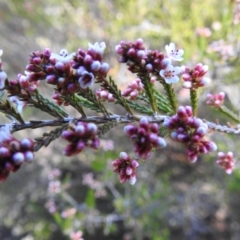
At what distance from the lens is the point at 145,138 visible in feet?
3.11

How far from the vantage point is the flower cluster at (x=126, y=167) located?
116 centimetres

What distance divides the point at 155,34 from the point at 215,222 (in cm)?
345

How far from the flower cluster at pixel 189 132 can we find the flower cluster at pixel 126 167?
19cm

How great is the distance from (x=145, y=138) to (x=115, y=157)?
3.45m

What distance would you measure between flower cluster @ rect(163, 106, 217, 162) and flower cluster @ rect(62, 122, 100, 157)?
A: 253 mm

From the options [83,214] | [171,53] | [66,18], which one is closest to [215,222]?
[83,214]

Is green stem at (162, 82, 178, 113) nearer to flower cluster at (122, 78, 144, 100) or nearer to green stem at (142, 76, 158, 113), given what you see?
green stem at (142, 76, 158, 113)

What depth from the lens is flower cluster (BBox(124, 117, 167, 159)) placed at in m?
0.94

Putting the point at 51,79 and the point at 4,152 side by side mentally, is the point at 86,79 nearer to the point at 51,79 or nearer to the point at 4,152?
the point at 51,79

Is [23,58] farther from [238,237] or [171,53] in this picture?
[171,53]

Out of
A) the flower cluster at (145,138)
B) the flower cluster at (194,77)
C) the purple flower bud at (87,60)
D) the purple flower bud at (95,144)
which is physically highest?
the flower cluster at (194,77)

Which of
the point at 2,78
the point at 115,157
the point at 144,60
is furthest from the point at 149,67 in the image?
the point at 115,157

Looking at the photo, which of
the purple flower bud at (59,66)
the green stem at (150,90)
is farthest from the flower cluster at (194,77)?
the purple flower bud at (59,66)

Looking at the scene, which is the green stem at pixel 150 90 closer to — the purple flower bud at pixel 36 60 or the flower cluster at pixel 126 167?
the flower cluster at pixel 126 167
